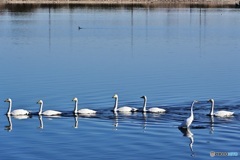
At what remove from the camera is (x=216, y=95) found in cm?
3038

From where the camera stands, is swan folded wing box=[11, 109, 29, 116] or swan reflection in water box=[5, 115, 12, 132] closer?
swan reflection in water box=[5, 115, 12, 132]

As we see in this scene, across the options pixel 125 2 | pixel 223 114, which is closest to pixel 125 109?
pixel 223 114

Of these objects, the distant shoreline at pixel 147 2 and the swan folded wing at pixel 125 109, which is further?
the distant shoreline at pixel 147 2

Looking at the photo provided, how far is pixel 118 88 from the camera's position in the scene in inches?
1257

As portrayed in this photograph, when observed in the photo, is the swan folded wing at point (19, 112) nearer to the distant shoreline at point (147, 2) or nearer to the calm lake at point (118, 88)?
the calm lake at point (118, 88)

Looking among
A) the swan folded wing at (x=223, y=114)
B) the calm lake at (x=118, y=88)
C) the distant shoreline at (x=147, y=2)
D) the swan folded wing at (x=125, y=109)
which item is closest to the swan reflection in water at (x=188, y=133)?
the calm lake at (x=118, y=88)

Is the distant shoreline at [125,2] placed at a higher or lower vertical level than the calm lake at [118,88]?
higher

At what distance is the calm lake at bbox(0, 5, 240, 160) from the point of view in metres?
21.3

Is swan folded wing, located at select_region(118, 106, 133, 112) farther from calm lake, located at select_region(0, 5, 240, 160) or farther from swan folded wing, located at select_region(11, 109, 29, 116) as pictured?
swan folded wing, located at select_region(11, 109, 29, 116)

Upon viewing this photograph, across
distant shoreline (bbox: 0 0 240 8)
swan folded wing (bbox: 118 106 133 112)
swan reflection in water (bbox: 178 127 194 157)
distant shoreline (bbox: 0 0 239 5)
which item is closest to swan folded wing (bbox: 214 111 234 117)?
swan reflection in water (bbox: 178 127 194 157)

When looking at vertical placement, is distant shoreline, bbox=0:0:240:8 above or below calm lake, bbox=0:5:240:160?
above

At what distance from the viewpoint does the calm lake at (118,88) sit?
2134cm

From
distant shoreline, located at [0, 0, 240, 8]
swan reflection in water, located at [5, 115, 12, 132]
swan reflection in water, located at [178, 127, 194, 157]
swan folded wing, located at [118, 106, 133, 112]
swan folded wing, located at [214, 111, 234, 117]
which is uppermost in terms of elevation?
distant shoreline, located at [0, 0, 240, 8]

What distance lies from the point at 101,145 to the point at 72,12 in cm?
7436
